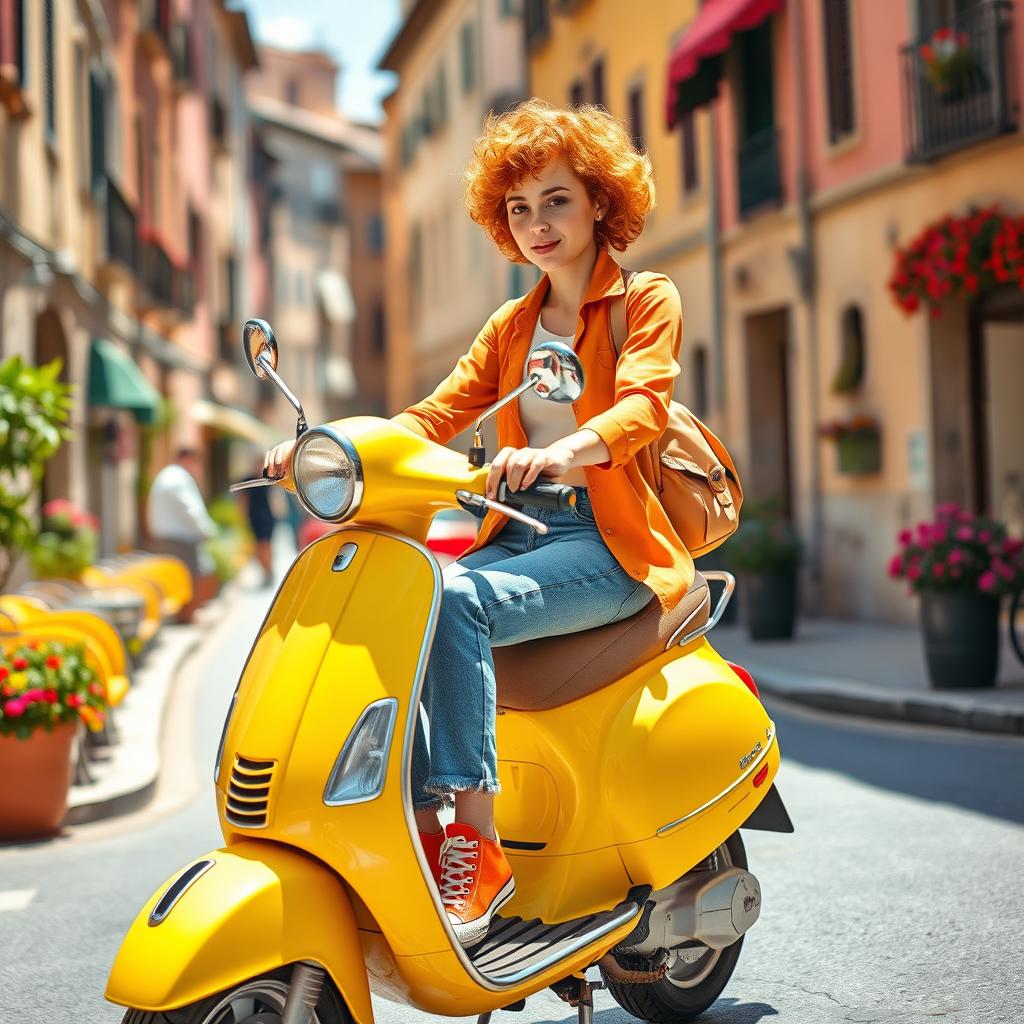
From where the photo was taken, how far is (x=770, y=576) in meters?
14.3

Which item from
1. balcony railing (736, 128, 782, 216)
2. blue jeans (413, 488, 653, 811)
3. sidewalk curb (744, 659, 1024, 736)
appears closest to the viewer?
blue jeans (413, 488, 653, 811)

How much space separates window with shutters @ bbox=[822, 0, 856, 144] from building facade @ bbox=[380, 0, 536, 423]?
1191cm

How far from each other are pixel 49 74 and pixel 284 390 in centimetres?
1437

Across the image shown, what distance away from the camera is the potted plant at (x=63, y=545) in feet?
44.3

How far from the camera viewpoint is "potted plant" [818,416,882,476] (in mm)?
16156

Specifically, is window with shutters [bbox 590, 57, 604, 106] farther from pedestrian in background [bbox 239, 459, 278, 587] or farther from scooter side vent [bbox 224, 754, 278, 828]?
Result: scooter side vent [bbox 224, 754, 278, 828]

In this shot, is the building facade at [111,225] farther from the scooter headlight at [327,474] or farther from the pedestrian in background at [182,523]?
the scooter headlight at [327,474]

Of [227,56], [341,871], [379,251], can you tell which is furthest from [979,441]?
[379,251]

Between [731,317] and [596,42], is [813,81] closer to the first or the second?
[731,317]

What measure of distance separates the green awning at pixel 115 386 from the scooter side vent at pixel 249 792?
16303 mm

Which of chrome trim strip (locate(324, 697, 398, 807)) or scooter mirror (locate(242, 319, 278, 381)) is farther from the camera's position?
scooter mirror (locate(242, 319, 278, 381))

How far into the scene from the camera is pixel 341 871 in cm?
308

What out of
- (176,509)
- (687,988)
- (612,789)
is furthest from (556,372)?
(176,509)

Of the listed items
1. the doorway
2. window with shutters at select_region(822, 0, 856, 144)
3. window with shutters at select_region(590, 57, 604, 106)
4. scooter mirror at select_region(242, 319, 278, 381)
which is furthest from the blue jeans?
window with shutters at select_region(590, 57, 604, 106)
